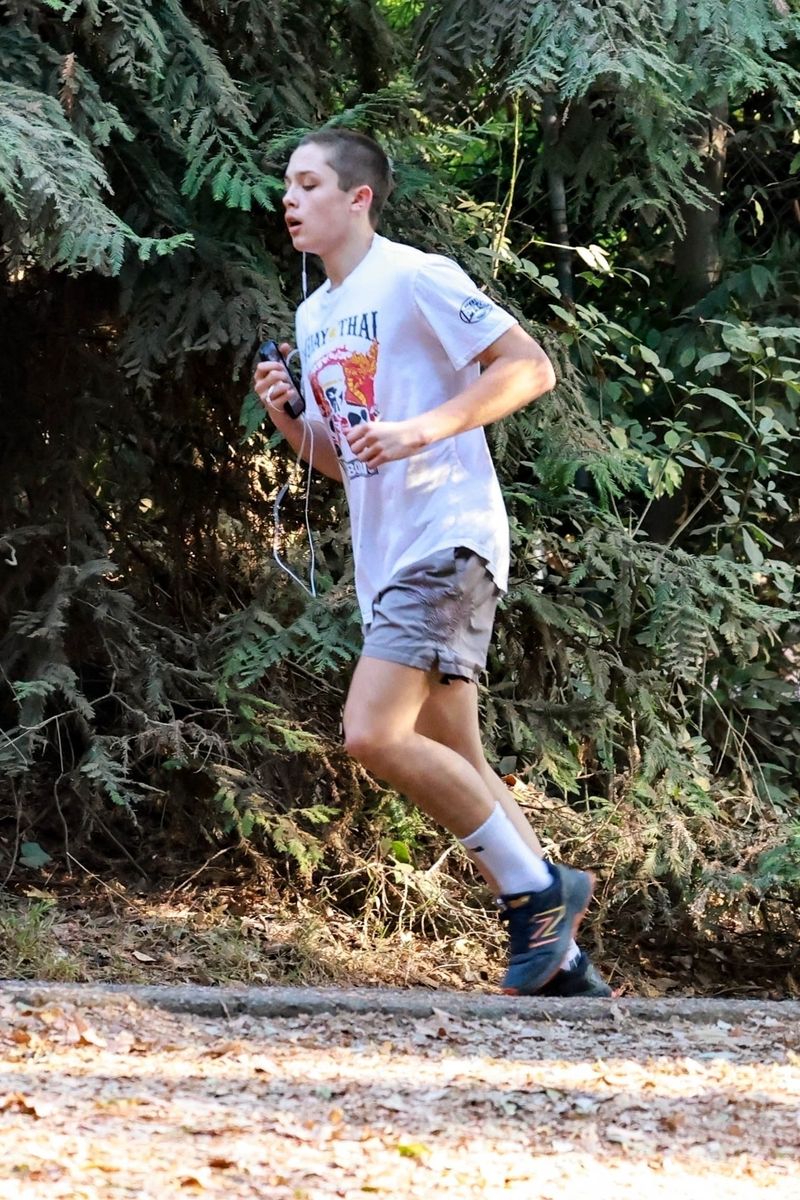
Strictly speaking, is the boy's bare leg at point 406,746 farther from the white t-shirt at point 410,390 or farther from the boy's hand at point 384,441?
the boy's hand at point 384,441

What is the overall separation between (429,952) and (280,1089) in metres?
2.39

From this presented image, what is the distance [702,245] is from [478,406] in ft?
12.0

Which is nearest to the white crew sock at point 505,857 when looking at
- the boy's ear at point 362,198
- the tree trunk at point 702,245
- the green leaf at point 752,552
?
the boy's ear at point 362,198

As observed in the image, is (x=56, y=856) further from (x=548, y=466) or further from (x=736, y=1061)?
→ (x=736, y=1061)

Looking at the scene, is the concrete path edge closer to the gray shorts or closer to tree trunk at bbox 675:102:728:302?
the gray shorts

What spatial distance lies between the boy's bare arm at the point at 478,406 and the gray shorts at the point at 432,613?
32 centimetres

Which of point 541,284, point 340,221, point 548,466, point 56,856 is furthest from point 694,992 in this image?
point 340,221

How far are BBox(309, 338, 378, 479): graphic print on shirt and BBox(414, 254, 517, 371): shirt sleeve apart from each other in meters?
0.16

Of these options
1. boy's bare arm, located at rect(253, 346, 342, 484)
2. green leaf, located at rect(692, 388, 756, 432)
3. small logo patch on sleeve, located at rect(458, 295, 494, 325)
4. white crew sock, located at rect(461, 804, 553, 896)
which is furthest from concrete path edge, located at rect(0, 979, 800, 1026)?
green leaf, located at rect(692, 388, 756, 432)

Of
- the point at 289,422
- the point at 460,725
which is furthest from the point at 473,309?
the point at 460,725

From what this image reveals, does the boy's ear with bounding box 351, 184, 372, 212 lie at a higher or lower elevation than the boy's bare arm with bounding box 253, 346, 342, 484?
higher

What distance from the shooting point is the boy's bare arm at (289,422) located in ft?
12.0

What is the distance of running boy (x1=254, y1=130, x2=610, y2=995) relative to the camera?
3441mm

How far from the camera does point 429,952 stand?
499 centimetres
